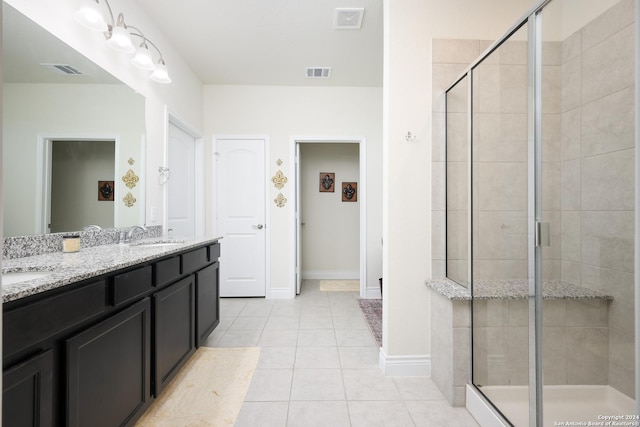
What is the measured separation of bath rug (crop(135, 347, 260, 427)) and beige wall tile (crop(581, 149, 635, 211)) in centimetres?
199

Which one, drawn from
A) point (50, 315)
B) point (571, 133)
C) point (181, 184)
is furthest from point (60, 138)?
point (571, 133)

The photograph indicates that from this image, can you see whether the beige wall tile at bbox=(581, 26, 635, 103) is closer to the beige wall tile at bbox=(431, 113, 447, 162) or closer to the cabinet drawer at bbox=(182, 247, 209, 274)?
the beige wall tile at bbox=(431, 113, 447, 162)

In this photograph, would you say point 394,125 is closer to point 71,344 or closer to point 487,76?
point 487,76

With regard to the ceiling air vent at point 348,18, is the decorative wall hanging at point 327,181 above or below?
below

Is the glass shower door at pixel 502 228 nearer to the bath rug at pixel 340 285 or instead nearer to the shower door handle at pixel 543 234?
the shower door handle at pixel 543 234

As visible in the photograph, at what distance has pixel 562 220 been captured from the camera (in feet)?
4.34

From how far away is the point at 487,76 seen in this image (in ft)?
5.57

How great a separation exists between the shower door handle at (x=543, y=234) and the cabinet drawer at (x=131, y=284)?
183 cm

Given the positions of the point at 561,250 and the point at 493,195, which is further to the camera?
the point at 493,195

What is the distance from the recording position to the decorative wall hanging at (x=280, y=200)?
3867mm

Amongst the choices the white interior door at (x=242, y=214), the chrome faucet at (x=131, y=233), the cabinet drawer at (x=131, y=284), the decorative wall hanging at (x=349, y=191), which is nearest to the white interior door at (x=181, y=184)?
A: the white interior door at (x=242, y=214)

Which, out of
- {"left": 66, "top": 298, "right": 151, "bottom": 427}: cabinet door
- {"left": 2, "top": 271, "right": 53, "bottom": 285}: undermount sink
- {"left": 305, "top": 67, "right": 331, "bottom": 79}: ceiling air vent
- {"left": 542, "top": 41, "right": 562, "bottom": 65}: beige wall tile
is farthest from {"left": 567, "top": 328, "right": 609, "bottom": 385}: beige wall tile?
{"left": 305, "top": 67, "right": 331, "bottom": 79}: ceiling air vent

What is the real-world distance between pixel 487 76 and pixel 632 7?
63cm

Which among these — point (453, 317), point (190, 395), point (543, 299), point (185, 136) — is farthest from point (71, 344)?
Answer: point (185, 136)
